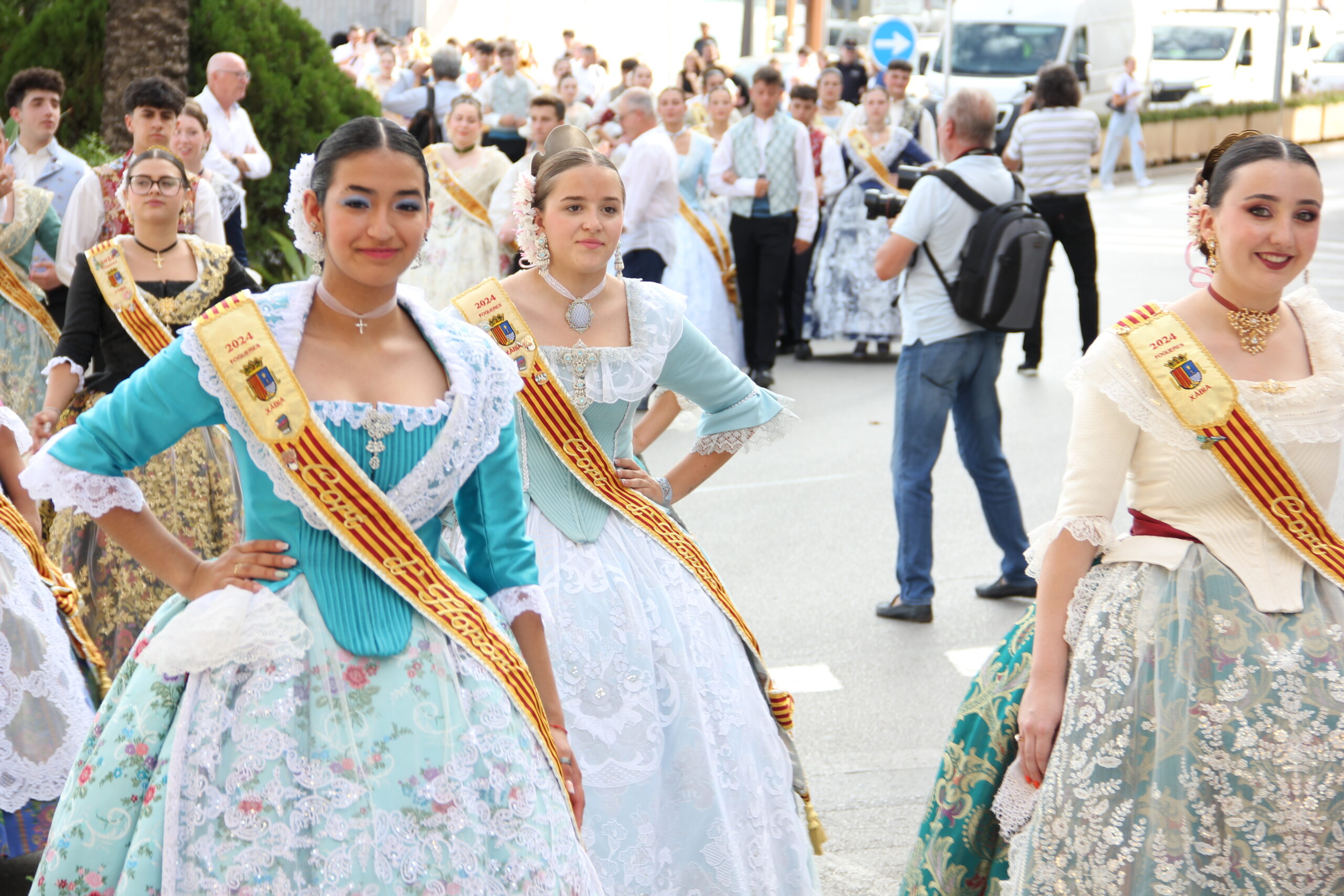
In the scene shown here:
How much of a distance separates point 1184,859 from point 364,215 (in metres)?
1.78

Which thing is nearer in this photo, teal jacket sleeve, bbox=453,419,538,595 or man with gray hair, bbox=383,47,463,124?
teal jacket sleeve, bbox=453,419,538,595

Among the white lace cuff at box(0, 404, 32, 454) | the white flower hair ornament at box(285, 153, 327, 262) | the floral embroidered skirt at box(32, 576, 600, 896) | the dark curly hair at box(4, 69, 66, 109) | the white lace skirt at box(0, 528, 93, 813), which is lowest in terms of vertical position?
the white lace skirt at box(0, 528, 93, 813)

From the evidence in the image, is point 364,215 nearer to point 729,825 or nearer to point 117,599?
point 729,825

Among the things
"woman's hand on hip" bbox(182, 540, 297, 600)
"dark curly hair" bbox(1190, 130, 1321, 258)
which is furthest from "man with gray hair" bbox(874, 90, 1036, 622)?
"woman's hand on hip" bbox(182, 540, 297, 600)

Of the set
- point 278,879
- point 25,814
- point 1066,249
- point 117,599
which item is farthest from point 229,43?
point 278,879

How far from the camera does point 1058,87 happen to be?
10.4 meters

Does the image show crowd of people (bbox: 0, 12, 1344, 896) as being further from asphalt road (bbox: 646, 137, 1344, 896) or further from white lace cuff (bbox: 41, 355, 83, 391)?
asphalt road (bbox: 646, 137, 1344, 896)

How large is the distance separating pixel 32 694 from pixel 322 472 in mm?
1849

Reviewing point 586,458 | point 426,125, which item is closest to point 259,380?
point 586,458

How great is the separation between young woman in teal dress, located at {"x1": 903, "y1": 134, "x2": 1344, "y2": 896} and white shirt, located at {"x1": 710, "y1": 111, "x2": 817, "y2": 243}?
7551mm

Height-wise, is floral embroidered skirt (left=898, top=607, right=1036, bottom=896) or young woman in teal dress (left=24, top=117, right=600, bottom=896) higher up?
young woman in teal dress (left=24, top=117, right=600, bottom=896)

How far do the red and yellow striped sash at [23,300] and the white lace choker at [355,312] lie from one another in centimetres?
421

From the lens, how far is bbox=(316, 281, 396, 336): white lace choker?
2580 millimetres

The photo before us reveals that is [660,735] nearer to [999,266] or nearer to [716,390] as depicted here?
[716,390]
